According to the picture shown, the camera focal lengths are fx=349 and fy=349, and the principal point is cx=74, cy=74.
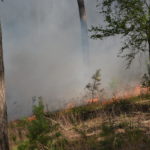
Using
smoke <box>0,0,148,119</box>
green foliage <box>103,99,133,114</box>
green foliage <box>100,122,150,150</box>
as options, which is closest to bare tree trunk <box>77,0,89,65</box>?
smoke <box>0,0,148,119</box>

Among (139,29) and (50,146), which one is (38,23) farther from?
(50,146)

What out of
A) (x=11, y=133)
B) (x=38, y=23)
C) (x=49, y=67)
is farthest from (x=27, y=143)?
(x=38, y=23)

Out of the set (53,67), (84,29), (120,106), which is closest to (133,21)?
(120,106)

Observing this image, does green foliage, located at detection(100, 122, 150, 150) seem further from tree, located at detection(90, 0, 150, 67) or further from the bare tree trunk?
the bare tree trunk

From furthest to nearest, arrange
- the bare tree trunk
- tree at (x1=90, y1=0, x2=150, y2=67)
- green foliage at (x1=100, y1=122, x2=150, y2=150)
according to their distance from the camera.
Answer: the bare tree trunk
tree at (x1=90, y1=0, x2=150, y2=67)
green foliage at (x1=100, y1=122, x2=150, y2=150)

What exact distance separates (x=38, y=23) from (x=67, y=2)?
7463mm

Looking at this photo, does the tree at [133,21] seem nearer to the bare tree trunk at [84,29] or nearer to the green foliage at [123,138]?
the green foliage at [123,138]

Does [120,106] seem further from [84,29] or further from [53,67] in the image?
[53,67]

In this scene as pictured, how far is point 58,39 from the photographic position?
37875 mm

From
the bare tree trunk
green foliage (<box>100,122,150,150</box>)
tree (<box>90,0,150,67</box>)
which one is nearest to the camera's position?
green foliage (<box>100,122,150,150</box>)

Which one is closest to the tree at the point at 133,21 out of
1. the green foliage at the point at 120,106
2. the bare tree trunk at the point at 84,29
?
the green foliage at the point at 120,106

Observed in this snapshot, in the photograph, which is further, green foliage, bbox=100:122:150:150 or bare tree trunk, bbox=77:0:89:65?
bare tree trunk, bbox=77:0:89:65

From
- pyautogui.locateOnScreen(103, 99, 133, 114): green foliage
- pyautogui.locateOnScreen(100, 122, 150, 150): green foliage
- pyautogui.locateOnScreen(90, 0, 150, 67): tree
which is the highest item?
pyautogui.locateOnScreen(90, 0, 150, 67): tree

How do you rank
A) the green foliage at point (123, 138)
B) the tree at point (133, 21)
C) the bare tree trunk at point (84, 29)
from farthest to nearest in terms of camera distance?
the bare tree trunk at point (84, 29), the tree at point (133, 21), the green foliage at point (123, 138)
